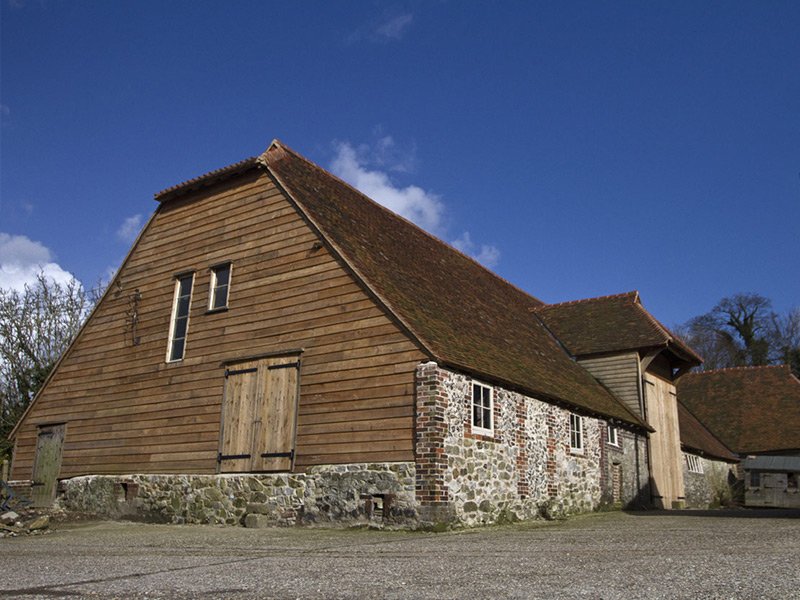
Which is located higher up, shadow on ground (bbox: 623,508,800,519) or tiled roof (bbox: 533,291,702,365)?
tiled roof (bbox: 533,291,702,365)

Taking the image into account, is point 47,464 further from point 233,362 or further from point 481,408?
point 481,408

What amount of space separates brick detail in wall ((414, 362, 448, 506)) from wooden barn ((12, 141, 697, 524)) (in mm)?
32

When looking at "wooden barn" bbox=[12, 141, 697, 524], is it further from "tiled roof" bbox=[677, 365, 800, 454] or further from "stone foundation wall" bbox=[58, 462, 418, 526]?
"tiled roof" bbox=[677, 365, 800, 454]

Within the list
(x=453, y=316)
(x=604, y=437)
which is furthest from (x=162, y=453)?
(x=604, y=437)

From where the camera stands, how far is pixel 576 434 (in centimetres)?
1673

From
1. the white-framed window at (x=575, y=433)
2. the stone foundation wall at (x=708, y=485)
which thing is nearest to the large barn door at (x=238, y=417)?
the white-framed window at (x=575, y=433)

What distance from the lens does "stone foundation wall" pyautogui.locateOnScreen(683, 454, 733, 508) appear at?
24016mm

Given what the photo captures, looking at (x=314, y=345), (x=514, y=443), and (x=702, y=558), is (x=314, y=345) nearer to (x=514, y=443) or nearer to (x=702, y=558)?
(x=514, y=443)

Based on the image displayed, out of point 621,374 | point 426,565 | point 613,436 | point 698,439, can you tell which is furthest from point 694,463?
point 426,565

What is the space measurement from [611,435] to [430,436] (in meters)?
8.30

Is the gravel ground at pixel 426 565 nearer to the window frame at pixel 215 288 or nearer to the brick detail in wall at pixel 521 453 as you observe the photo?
the brick detail in wall at pixel 521 453

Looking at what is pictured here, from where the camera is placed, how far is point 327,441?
43.2 feet

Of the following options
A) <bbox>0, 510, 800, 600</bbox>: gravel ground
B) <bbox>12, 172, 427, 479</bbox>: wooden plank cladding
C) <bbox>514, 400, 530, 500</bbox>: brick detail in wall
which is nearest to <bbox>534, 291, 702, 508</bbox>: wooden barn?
<bbox>514, 400, 530, 500</bbox>: brick detail in wall

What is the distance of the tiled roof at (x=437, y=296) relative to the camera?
13.6 meters
